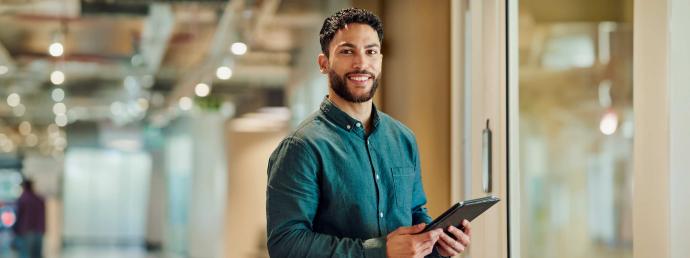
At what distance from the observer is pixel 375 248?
77.5 inches

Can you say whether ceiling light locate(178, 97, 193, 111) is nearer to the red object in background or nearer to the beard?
the red object in background

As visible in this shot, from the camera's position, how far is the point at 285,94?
6.42 metres

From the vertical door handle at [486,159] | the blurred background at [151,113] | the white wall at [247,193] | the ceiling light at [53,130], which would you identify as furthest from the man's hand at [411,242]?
the ceiling light at [53,130]

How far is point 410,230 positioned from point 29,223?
4781mm

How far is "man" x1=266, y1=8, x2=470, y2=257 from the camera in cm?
197

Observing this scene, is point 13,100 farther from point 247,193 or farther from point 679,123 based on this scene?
point 679,123

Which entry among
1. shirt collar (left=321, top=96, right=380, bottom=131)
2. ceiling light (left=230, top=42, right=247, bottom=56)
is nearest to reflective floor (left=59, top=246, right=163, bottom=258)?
ceiling light (left=230, top=42, right=247, bottom=56)

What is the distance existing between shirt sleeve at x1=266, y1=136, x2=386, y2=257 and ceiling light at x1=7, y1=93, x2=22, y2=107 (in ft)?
15.3

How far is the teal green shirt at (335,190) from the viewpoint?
1979 millimetres

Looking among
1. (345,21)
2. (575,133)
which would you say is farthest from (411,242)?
(575,133)

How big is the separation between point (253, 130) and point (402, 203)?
14.2 feet

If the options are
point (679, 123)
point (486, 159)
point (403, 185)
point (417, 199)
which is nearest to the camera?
point (403, 185)

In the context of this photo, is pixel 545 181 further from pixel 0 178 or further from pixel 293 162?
pixel 0 178

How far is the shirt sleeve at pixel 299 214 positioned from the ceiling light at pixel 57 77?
4662 millimetres
